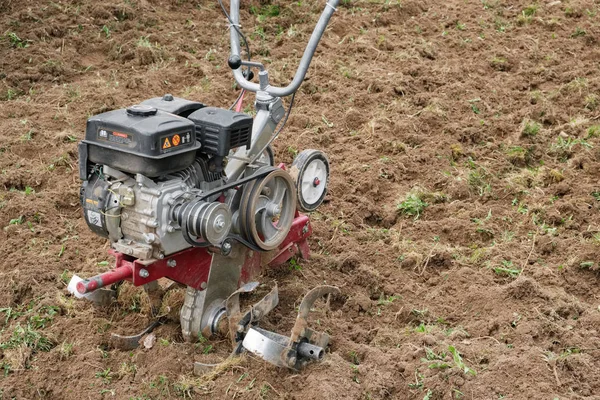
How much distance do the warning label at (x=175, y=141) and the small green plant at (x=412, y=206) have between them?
2368 mm

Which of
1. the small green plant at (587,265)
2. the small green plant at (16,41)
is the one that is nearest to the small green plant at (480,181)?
the small green plant at (587,265)

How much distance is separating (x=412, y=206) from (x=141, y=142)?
2.70m

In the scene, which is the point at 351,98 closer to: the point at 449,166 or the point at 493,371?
the point at 449,166

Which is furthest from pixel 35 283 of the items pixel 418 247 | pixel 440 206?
pixel 440 206

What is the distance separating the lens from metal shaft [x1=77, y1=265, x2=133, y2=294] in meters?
3.77

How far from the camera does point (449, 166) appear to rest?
21.2 feet


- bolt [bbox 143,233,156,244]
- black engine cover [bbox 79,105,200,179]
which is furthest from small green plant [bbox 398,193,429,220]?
bolt [bbox 143,233,156,244]

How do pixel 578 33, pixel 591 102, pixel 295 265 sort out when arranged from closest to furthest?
pixel 295 265, pixel 591 102, pixel 578 33

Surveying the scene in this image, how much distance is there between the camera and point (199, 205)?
12.9 feet

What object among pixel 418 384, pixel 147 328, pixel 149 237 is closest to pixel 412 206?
pixel 418 384

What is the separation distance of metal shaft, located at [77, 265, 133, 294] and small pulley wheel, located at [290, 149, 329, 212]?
126 cm

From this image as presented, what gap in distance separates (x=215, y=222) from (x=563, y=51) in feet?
18.0

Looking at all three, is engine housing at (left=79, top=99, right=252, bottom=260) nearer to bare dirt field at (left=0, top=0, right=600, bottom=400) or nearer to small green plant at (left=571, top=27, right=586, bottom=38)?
bare dirt field at (left=0, top=0, right=600, bottom=400)

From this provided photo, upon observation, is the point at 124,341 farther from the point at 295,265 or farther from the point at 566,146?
the point at 566,146
